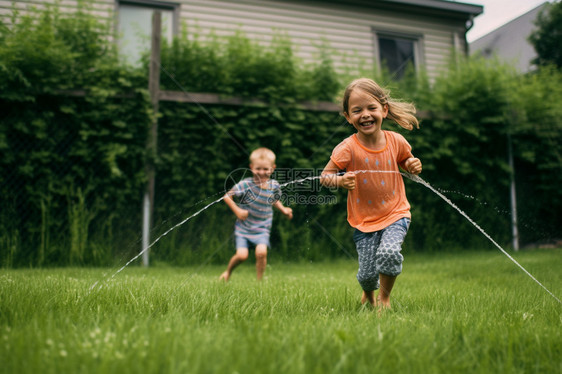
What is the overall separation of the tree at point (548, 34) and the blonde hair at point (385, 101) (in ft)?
38.6

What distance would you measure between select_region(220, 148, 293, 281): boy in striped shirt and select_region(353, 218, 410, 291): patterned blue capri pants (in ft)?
5.71

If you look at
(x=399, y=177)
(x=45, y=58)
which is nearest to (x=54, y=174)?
(x=45, y=58)

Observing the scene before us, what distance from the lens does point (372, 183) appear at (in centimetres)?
267

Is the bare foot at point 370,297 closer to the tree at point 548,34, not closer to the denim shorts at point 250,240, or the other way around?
the denim shorts at point 250,240

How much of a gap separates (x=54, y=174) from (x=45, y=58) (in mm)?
1427

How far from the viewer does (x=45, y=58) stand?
5.07m

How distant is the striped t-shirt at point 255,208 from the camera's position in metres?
4.47

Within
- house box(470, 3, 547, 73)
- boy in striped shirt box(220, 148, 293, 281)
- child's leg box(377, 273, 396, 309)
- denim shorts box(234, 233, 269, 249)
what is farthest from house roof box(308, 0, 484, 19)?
child's leg box(377, 273, 396, 309)

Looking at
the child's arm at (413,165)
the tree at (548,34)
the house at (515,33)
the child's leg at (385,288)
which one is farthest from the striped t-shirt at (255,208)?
the tree at (548,34)

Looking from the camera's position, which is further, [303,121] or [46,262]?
[303,121]

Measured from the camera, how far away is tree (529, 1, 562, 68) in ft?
40.4

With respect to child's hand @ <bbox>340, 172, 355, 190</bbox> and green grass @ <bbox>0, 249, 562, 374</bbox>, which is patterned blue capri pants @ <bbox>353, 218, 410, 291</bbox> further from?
child's hand @ <bbox>340, 172, 355, 190</bbox>

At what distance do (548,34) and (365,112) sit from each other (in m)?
13.1

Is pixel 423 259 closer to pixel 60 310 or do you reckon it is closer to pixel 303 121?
pixel 303 121
